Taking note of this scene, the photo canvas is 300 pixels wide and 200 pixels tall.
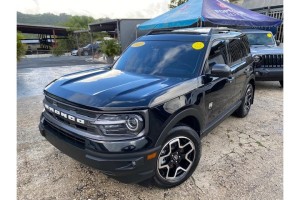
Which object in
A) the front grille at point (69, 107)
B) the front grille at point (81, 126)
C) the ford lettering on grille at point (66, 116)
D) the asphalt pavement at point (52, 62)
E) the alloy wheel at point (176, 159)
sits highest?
the asphalt pavement at point (52, 62)

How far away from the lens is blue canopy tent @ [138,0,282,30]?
877 centimetres

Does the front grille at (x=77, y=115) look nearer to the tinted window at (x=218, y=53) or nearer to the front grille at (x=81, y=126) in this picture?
the front grille at (x=81, y=126)

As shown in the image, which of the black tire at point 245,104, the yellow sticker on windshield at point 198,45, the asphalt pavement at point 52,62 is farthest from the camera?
the asphalt pavement at point 52,62

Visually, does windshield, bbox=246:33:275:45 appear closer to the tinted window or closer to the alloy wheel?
the tinted window

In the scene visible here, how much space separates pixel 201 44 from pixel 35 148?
117 inches

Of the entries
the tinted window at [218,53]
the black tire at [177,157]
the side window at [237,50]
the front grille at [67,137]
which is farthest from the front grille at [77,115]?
the side window at [237,50]

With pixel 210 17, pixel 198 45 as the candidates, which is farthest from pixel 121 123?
pixel 210 17

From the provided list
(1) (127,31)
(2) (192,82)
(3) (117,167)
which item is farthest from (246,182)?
(1) (127,31)

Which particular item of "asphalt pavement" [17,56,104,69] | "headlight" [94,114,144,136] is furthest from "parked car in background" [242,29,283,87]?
"asphalt pavement" [17,56,104,69]

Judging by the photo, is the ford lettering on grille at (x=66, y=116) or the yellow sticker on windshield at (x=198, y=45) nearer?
the ford lettering on grille at (x=66, y=116)

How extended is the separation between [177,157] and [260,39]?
277 inches

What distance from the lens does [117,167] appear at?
1962 mm

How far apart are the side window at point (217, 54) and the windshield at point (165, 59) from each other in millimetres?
182

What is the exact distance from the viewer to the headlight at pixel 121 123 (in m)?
1.99
